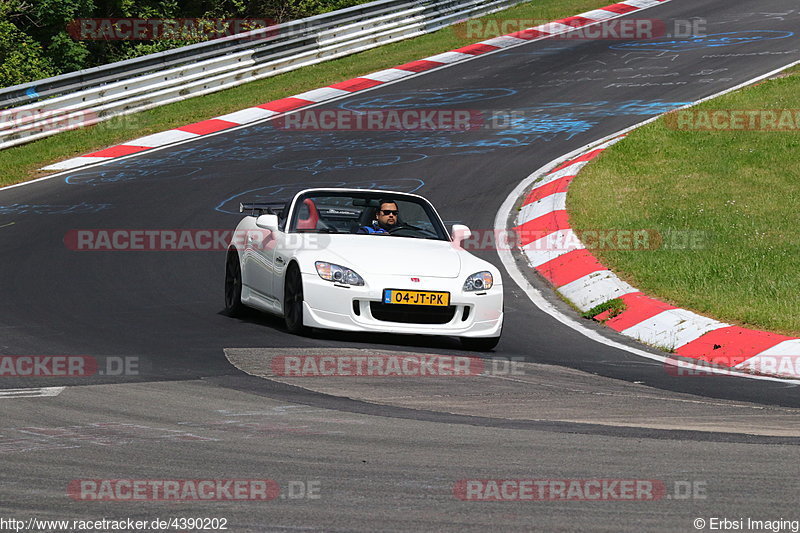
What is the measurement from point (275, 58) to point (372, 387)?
65.2 feet

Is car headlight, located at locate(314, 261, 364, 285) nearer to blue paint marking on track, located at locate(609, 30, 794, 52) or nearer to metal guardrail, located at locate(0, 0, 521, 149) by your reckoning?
metal guardrail, located at locate(0, 0, 521, 149)

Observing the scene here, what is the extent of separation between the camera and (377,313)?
9.18 metres

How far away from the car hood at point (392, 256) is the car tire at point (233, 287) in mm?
1205

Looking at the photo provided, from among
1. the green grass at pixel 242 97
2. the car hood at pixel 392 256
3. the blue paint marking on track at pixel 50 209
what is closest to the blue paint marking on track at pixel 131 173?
the green grass at pixel 242 97

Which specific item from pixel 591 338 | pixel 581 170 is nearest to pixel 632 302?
pixel 591 338

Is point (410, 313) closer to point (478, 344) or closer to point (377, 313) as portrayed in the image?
point (377, 313)

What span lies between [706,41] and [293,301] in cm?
1980

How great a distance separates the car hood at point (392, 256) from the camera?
30.7ft

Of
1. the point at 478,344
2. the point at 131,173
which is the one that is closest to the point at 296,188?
the point at 131,173

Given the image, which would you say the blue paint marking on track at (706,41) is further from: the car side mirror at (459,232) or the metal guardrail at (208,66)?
the car side mirror at (459,232)

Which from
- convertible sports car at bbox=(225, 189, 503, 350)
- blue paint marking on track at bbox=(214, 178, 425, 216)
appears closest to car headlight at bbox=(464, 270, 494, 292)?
convertible sports car at bbox=(225, 189, 503, 350)

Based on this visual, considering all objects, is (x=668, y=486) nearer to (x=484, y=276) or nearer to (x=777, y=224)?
(x=484, y=276)

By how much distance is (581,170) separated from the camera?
16062 millimetres

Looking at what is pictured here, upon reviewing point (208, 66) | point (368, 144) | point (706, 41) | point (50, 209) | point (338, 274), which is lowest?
point (50, 209)
